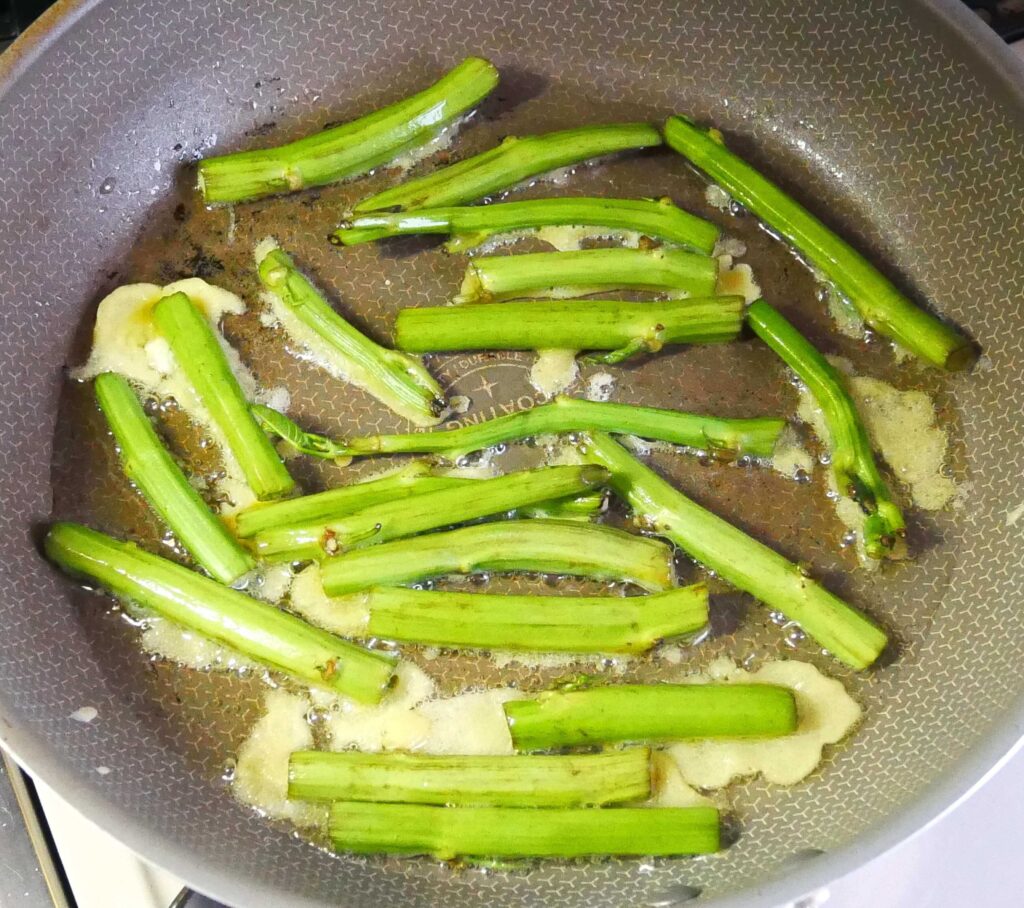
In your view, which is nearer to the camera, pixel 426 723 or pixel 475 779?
pixel 475 779

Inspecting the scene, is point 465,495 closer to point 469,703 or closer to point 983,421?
point 469,703

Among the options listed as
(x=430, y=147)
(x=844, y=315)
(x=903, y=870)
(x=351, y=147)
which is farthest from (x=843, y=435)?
(x=351, y=147)

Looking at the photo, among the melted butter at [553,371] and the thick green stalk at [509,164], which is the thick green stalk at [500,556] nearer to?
the melted butter at [553,371]

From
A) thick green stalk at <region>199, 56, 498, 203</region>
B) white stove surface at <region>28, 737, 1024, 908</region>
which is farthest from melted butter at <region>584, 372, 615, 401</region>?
white stove surface at <region>28, 737, 1024, 908</region>

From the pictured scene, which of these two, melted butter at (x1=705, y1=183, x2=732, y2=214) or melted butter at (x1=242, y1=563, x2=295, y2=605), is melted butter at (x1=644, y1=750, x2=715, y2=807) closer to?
melted butter at (x1=242, y1=563, x2=295, y2=605)

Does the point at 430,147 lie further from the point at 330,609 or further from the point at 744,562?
the point at 744,562

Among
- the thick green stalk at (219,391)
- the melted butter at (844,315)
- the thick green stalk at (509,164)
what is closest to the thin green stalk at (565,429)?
the thick green stalk at (219,391)
